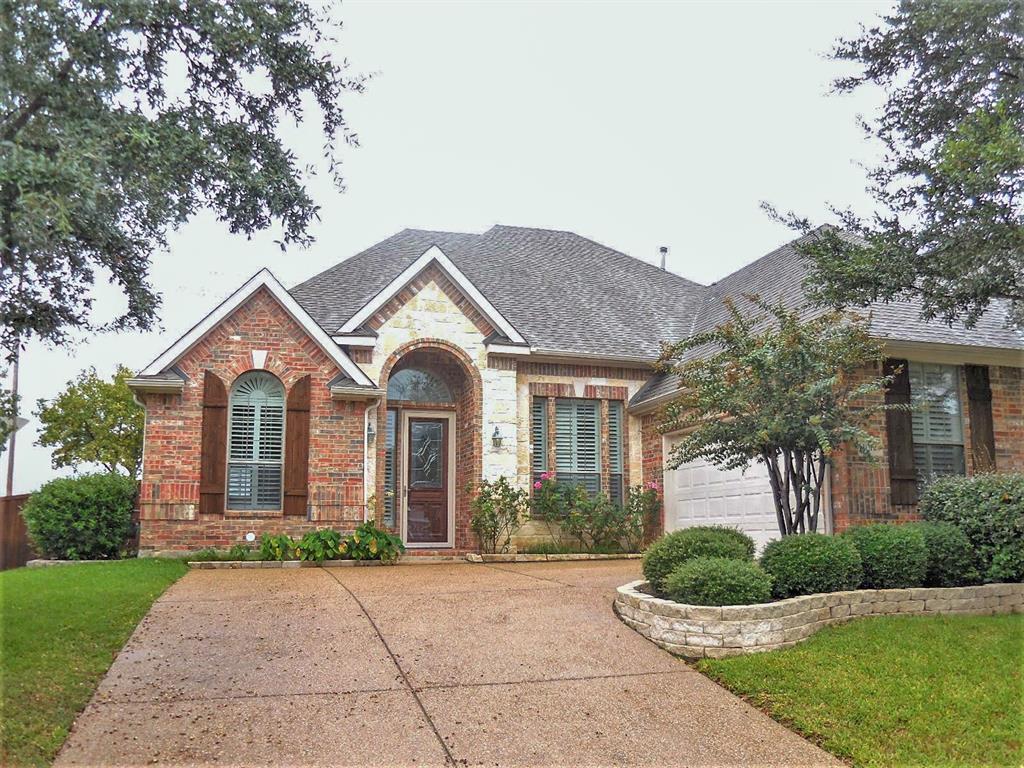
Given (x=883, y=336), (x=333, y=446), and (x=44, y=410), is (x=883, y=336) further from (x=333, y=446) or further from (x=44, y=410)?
(x=44, y=410)

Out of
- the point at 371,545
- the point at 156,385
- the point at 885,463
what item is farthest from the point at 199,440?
the point at 885,463

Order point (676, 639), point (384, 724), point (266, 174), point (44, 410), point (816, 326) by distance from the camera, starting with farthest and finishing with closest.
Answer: point (44, 410) < point (816, 326) < point (676, 639) < point (266, 174) < point (384, 724)

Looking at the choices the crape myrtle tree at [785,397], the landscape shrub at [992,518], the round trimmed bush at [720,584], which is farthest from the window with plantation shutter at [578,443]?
the round trimmed bush at [720,584]

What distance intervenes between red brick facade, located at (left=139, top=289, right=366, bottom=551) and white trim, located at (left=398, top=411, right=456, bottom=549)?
1653mm

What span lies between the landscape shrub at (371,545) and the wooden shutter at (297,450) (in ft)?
3.12

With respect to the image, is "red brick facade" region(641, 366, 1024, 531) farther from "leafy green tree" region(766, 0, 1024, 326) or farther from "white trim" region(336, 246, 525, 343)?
"white trim" region(336, 246, 525, 343)

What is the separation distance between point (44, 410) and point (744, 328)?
2194 centimetres

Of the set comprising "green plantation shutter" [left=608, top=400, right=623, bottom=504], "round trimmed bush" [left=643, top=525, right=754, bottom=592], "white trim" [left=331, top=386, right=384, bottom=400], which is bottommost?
"round trimmed bush" [left=643, top=525, right=754, bottom=592]

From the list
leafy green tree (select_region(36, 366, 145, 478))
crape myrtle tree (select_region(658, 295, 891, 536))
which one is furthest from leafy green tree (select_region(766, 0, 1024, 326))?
leafy green tree (select_region(36, 366, 145, 478))

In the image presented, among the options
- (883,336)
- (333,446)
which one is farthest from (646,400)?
(333,446)

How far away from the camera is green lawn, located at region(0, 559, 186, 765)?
17.1 ft

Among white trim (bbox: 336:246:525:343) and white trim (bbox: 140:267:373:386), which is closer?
white trim (bbox: 140:267:373:386)

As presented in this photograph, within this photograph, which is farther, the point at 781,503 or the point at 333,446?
the point at 333,446

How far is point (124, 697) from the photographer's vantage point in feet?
19.3
